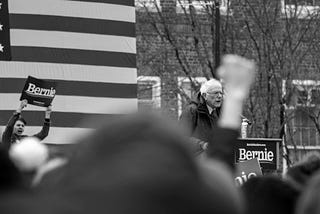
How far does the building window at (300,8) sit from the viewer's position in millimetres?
16030

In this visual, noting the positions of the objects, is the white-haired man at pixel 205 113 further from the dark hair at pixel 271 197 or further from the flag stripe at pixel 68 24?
the dark hair at pixel 271 197

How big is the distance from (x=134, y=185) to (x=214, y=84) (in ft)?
18.8

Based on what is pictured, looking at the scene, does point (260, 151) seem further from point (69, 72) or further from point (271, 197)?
point (271, 197)

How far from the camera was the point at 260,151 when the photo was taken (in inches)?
342

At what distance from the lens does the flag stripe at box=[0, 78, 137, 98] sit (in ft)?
28.6

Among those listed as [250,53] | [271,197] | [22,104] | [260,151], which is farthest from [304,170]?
[250,53]

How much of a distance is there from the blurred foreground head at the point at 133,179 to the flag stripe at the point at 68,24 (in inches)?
270

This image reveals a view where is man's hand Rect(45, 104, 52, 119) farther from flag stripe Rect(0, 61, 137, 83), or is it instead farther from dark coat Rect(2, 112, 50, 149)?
flag stripe Rect(0, 61, 137, 83)

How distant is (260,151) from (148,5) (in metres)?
8.21

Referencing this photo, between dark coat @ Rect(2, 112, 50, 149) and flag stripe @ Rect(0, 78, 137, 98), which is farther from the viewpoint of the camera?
flag stripe @ Rect(0, 78, 137, 98)

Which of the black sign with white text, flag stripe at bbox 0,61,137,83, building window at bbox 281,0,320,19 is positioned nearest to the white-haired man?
the black sign with white text

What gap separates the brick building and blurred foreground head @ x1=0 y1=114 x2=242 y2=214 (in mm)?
13121

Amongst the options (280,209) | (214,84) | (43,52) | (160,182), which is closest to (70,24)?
(43,52)

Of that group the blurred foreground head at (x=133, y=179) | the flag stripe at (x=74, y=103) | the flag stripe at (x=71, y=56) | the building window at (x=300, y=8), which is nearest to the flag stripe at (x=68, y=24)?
the flag stripe at (x=71, y=56)
